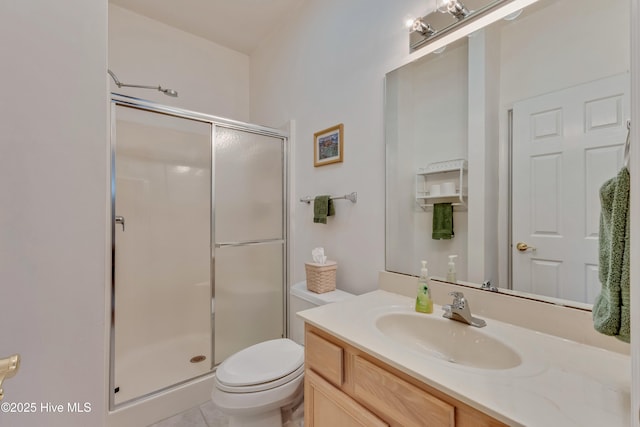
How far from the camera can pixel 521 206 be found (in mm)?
1027

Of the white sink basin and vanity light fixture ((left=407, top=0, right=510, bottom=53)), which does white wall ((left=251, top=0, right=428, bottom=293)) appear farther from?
the white sink basin

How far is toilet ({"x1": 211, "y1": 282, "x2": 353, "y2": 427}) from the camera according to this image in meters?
1.20

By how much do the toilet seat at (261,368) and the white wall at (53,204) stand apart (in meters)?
0.51

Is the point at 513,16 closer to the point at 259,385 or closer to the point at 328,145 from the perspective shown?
the point at 328,145

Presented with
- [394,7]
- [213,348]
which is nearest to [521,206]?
[394,7]

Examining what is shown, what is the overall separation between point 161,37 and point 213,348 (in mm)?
2517

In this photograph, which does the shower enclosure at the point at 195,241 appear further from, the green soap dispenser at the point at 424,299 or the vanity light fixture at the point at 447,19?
Result: the green soap dispenser at the point at 424,299

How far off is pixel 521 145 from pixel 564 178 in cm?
18

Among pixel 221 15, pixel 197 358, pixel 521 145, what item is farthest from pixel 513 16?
pixel 197 358

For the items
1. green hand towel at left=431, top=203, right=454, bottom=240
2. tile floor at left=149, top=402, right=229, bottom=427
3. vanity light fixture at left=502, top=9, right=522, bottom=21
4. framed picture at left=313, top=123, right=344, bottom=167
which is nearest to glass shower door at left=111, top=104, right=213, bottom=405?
tile floor at left=149, top=402, right=229, bottom=427

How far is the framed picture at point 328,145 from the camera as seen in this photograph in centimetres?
174

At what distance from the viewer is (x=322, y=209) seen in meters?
1.80

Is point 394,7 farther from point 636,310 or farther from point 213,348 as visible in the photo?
point 213,348

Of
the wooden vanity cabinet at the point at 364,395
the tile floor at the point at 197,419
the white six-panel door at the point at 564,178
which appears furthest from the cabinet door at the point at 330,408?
the tile floor at the point at 197,419
